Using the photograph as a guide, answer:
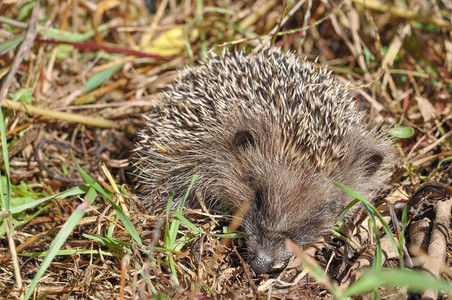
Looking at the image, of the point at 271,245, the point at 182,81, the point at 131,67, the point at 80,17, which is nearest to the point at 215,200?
the point at 271,245

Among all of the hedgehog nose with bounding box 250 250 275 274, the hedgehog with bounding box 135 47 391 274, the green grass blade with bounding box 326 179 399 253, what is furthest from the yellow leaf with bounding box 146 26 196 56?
the green grass blade with bounding box 326 179 399 253

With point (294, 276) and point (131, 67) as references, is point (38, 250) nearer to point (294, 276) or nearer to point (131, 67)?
point (294, 276)

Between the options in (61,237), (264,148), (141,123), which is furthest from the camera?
(141,123)

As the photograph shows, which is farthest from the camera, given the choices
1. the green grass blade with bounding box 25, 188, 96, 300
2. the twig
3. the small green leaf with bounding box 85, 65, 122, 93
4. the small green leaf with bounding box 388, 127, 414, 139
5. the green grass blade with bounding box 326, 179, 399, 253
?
the twig

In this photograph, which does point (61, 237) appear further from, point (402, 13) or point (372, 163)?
point (402, 13)

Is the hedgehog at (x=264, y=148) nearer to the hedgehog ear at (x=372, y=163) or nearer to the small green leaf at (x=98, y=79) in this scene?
the hedgehog ear at (x=372, y=163)

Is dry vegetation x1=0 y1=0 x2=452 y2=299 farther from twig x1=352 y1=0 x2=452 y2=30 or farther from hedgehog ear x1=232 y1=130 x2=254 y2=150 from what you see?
hedgehog ear x1=232 y1=130 x2=254 y2=150

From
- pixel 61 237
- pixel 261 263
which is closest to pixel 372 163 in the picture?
pixel 261 263
